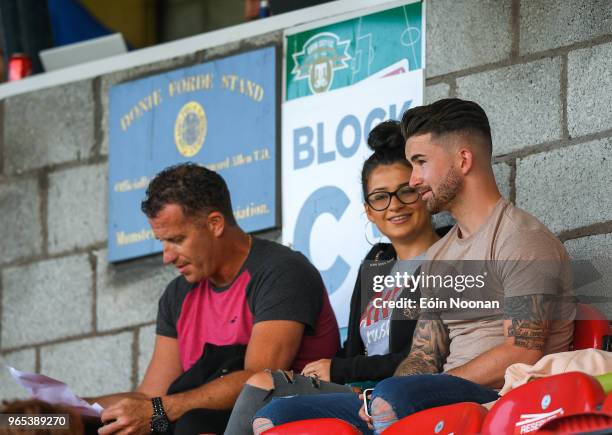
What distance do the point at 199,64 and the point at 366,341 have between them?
1.96 m

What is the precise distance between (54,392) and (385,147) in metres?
1.34

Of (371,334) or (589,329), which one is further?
(371,334)

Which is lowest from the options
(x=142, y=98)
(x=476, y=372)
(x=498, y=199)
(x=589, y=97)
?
(x=476, y=372)

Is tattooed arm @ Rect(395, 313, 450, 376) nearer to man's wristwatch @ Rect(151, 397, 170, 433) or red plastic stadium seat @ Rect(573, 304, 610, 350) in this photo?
red plastic stadium seat @ Rect(573, 304, 610, 350)

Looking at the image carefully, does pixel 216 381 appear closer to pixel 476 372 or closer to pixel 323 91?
pixel 476 372

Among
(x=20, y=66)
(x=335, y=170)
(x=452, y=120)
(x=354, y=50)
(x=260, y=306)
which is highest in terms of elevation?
(x=20, y=66)

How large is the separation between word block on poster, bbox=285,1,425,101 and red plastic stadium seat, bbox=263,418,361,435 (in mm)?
2185

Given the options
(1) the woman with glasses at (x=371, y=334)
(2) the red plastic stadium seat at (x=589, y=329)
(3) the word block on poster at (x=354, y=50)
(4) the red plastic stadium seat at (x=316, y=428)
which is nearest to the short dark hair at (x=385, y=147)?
(1) the woman with glasses at (x=371, y=334)

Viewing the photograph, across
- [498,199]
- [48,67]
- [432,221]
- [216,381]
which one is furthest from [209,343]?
[48,67]

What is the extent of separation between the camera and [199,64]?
257 inches

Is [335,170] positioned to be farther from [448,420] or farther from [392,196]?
[448,420]

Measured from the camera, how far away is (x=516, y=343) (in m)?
4.22

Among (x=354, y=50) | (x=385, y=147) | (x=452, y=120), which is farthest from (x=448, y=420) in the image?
(x=354, y=50)

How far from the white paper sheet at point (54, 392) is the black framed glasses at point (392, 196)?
1108mm
